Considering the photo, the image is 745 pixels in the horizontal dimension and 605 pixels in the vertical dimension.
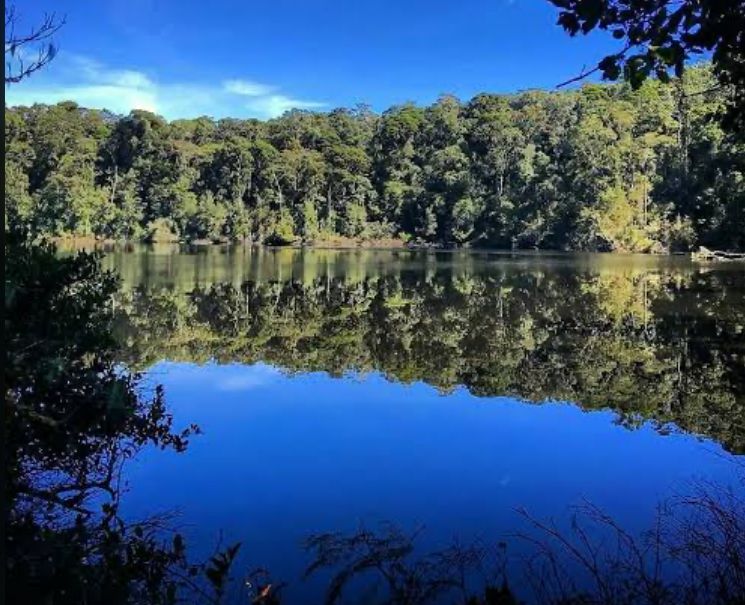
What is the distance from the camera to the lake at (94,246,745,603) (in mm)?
6297

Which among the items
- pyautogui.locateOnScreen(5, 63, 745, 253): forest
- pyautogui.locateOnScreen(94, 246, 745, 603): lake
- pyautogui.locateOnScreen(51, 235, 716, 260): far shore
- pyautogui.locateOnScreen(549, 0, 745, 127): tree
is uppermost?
pyautogui.locateOnScreen(5, 63, 745, 253): forest

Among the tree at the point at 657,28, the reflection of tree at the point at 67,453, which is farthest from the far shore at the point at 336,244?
the tree at the point at 657,28

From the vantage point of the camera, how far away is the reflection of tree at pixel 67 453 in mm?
3045

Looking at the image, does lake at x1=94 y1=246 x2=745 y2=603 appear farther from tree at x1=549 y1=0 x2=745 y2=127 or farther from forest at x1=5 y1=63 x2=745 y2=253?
forest at x1=5 y1=63 x2=745 y2=253

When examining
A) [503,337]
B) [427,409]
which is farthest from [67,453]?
[503,337]

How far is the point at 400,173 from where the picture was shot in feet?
243

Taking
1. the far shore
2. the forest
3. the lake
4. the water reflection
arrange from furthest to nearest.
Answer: the far shore → the forest → the water reflection → the lake

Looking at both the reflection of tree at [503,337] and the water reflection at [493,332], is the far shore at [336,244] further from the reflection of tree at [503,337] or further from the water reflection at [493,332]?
the reflection of tree at [503,337]

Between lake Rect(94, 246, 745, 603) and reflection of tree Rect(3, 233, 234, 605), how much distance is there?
91 centimetres

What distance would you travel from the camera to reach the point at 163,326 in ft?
58.4

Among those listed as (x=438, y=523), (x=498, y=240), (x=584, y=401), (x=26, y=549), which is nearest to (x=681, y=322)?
(x=584, y=401)

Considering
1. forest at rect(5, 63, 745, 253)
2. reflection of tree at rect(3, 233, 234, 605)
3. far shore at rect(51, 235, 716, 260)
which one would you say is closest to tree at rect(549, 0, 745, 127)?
reflection of tree at rect(3, 233, 234, 605)

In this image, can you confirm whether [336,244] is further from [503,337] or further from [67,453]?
[67,453]

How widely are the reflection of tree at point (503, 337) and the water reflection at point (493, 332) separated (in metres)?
0.04
